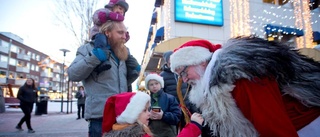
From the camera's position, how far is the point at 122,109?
75.7 inches

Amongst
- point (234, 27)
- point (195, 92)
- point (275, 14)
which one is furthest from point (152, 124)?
point (275, 14)

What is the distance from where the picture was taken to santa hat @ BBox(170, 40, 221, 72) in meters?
1.70

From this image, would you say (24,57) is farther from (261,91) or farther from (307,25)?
(261,91)

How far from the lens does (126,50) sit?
2381 mm

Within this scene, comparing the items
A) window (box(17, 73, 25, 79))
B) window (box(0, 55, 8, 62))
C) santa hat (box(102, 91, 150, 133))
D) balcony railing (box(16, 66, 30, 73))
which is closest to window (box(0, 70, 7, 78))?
window (box(0, 55, 8, 62))

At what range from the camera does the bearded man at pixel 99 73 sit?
1.97m

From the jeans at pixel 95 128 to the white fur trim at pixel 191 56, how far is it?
34.9 inches

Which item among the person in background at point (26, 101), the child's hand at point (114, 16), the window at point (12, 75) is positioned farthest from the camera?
the window at point (12, 75)

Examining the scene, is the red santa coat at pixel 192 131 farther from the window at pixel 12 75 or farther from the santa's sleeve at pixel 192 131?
the window at pixel 12 75

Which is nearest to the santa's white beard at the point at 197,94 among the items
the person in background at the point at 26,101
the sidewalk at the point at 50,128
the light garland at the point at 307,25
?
the sidewalk at the point at 50,128

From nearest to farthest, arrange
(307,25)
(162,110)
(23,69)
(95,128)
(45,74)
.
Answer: (95,128)
(162,110)
(307,25)
(23,69)
(45,74)

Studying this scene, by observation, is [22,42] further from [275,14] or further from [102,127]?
[102,127]

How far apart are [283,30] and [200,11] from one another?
4.71 m

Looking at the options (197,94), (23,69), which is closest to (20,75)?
(23,69)
